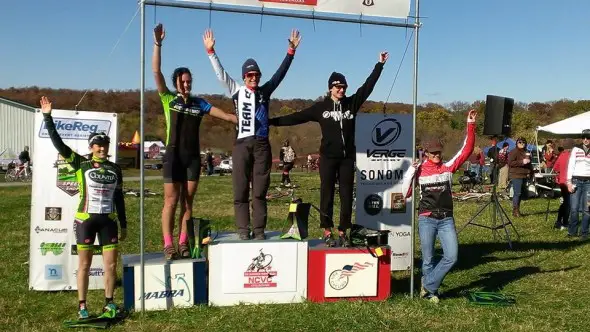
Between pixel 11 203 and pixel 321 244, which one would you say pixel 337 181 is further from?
pixel 11 203

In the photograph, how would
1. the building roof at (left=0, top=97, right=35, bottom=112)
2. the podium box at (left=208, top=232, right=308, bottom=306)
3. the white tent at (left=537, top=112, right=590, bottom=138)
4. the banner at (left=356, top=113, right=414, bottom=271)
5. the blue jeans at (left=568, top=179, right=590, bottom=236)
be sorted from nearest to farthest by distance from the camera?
the podium box at (left=208, top=232, right=308, bottom=306), the banner at (left=356, top=113, right=414, bottom=271), the blue jeans at (left=568, top=179, right=590, bottom=236), the white tent at (left=537, top=112, right=590, bottom=138), the building roof at (left=0, top=97, right=35, bottom=112)

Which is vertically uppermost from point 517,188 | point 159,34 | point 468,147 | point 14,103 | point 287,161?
point 14,103

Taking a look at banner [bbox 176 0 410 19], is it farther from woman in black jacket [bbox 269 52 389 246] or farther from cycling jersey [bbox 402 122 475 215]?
cycling jersey [bbox 402 122 475 215]

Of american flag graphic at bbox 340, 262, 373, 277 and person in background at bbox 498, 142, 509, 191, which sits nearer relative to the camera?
american flag graphic at bbox 340, 262, 373, 277

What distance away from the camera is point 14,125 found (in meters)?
49.5

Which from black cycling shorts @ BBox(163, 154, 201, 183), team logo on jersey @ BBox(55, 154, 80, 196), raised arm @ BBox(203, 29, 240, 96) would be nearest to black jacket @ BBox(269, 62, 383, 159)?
raised arm @ BBox(203, 29, 240, 96)

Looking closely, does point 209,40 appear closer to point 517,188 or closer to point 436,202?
point 436,202

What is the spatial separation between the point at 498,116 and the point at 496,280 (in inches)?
106

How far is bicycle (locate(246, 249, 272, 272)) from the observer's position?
20.0 feet

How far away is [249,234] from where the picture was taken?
6.29 meters

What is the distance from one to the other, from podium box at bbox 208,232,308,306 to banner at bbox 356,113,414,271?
1.92 metres

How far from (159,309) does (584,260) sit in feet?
20.6

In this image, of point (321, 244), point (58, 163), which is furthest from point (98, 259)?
point (321, 244)

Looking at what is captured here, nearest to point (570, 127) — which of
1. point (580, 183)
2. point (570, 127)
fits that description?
point (570, 127)
